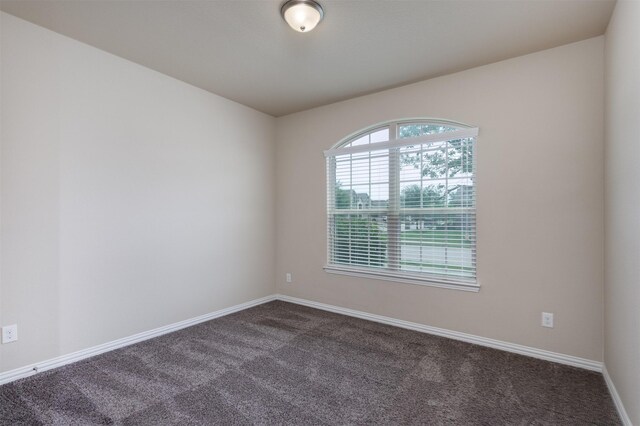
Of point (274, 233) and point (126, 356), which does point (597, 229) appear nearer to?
point (274, 233)

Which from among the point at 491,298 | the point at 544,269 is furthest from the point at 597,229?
the point at 491,298

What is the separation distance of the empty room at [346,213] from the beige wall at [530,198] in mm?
17

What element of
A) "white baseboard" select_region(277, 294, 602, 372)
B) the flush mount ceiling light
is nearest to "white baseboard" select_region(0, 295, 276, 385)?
"white baseboard" select_region(277, 294, 602, 372)

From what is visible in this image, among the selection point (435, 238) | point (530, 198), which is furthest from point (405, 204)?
point (530, 198)

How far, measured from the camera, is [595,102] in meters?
2.56

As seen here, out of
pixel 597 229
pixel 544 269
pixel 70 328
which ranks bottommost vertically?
pixel 70 328

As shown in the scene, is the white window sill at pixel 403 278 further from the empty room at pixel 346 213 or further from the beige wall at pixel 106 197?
the beige wall at pixel 106 197

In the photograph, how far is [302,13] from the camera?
217 cm

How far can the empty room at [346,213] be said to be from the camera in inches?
84.0

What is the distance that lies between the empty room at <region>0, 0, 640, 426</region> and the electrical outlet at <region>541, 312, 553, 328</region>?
2cm

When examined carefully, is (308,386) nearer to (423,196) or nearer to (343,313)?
(343,313)

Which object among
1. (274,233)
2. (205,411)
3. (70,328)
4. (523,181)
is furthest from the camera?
(274,233)

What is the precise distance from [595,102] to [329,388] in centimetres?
305

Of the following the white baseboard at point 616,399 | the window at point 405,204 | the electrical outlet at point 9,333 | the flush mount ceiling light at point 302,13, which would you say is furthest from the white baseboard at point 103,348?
the white baseboard at point 616,399
